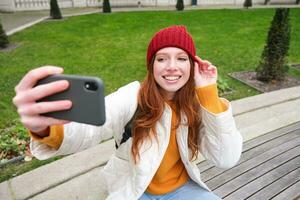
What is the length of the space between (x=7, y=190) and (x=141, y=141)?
1701 mm

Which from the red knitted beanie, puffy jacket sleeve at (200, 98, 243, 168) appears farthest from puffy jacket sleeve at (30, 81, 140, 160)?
puffy jacket sleeve at (200, 98, 243, 168)

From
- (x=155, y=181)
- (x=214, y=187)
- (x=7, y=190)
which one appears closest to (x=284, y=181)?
(x=214, y=187)

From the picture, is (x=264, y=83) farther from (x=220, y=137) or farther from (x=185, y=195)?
(x=220, y=137)

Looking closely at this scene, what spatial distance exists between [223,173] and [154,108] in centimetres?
147

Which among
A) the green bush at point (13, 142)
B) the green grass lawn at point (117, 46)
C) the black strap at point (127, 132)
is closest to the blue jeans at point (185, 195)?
the black strap at point (127, 132)

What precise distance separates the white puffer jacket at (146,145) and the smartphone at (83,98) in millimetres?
823

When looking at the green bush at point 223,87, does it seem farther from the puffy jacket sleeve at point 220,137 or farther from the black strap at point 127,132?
the black strap at point 127,132

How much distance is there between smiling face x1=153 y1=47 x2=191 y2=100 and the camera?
213cm

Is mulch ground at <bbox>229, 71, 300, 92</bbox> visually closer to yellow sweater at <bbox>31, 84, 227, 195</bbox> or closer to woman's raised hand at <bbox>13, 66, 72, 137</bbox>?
yellow sweater at <bbox>31, 84, 227, 195</bbox>

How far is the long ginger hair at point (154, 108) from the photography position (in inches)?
85.0

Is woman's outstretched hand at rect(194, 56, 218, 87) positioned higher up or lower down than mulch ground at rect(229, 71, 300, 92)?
higher up

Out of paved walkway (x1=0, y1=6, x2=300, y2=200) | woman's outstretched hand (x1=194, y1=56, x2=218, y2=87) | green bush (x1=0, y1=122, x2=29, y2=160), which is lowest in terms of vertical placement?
green bush (x1=0, y1=122, x2=29, y2=160)

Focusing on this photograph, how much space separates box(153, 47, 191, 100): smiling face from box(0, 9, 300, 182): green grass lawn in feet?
11.0

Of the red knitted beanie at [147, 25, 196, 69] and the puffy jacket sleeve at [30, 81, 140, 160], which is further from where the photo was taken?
the red knitted beanie at [147, 25, 196, 69]
